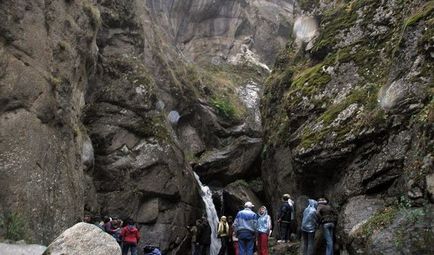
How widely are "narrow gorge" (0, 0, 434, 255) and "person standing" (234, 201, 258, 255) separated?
228cm

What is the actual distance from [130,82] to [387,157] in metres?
16.0

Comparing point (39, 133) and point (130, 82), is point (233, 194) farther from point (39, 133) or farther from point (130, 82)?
point (39, 133)

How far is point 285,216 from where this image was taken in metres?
16.8

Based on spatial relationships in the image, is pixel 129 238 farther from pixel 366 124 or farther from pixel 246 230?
pixel 366 124

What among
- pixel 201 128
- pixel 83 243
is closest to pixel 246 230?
pixel 83 243

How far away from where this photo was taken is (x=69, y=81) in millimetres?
18141

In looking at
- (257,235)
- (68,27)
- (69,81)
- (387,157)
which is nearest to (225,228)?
(257,235)

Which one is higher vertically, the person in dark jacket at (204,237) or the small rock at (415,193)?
the small rock at (415,193)

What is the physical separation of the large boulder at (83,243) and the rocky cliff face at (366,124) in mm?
5481

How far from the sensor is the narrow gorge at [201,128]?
12.9 metres

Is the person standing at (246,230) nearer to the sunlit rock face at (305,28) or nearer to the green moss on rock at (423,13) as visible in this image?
the green moss on rock at (423,13)

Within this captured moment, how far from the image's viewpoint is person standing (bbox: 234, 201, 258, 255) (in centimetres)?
1341

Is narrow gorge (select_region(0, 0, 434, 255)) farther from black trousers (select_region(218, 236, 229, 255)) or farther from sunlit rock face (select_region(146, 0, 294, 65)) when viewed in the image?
sunlit rock face (select_region(146, 0, 294, 65))

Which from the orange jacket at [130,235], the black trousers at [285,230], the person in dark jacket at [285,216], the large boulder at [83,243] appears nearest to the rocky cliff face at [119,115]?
the orange jacket at [130,235]
